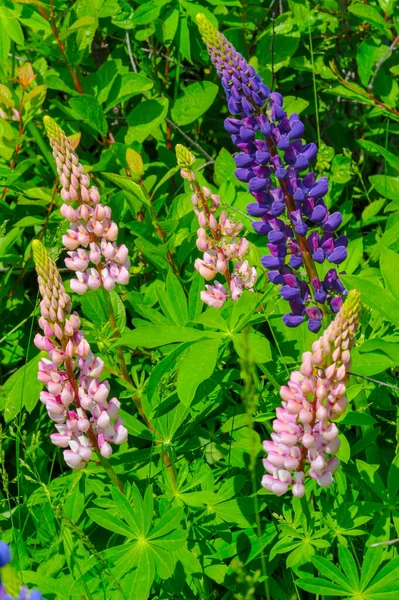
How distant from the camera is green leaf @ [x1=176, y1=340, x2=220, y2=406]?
2043 mm

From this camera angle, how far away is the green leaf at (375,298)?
2.02 metres

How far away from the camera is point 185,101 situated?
352cm

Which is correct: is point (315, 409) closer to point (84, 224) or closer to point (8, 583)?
point (8, 583)

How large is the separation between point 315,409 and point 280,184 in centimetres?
74

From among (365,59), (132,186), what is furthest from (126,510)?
(365,59)

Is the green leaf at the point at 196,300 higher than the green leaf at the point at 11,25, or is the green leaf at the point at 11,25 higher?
the green leaf at the point at 11,25

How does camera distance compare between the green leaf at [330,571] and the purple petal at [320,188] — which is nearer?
the green leaf at [330,571]

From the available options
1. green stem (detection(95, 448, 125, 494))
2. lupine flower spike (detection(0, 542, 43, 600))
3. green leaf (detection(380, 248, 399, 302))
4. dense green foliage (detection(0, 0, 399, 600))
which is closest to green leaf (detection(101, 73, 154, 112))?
dense green foliage (detection(0, 0, 399, 600))

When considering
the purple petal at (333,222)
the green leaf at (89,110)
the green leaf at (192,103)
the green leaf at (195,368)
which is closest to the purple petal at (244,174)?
the purple petal at (333,222)

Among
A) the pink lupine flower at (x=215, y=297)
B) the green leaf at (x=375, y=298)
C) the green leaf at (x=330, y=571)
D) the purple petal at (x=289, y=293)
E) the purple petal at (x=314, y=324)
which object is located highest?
the green leaf at (x=375, y=298)

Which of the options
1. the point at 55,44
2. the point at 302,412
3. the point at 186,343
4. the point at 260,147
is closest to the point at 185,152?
the point at 260,147

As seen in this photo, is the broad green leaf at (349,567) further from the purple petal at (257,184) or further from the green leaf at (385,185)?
the green leaf at (385,185)

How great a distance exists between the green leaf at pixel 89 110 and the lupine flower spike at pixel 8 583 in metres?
2.23

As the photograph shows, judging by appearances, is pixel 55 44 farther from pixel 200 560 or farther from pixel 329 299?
pixel 200 560
